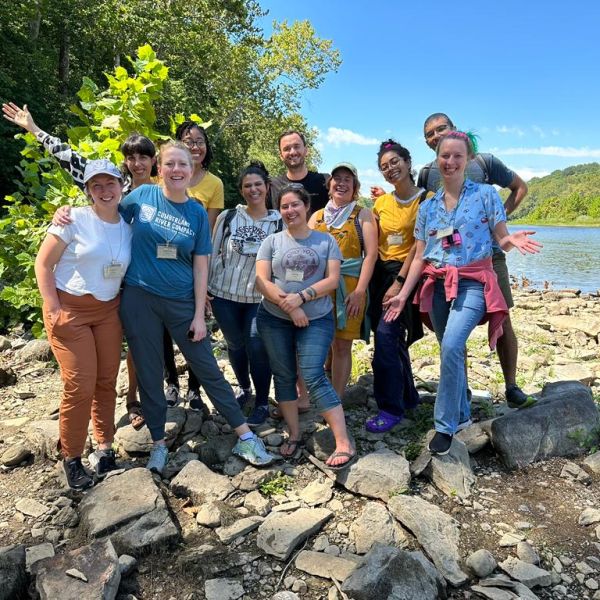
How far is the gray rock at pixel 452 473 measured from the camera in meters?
3.28

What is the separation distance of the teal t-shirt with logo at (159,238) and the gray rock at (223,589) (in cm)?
178

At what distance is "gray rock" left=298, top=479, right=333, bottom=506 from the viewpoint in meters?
3.22

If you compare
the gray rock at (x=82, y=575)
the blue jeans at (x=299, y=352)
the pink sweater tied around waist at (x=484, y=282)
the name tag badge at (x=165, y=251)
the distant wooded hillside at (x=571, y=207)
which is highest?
the distant wooded hillside at (x=571, y=207)

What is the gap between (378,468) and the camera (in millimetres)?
3281

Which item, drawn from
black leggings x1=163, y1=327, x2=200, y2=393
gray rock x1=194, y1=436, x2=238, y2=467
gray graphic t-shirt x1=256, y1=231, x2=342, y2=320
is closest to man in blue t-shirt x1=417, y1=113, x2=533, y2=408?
gray graphic t-shirt x1=256, y1=231, x2=342, y2=320

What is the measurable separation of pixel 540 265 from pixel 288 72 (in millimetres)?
19155

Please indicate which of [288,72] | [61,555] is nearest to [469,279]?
[61,555]

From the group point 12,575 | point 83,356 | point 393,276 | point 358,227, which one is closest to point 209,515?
point 12,575

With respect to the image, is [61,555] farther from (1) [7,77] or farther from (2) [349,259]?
(1) [7,77]

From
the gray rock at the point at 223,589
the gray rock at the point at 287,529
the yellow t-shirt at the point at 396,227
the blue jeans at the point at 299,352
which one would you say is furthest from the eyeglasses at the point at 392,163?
the gray rock at the point at 223,589

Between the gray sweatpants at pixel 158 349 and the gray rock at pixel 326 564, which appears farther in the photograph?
the gray sweatpants at pixel 158 349

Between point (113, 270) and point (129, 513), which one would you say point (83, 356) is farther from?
point (129, 513)

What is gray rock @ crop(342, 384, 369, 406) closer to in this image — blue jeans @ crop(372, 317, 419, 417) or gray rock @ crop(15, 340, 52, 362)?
blue jeans @ crop(372, 317, 419, 417)

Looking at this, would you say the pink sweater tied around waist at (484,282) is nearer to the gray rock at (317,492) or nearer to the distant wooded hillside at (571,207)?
the gray rock at (317,492)
